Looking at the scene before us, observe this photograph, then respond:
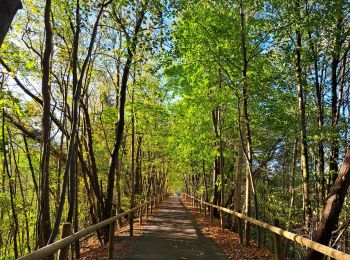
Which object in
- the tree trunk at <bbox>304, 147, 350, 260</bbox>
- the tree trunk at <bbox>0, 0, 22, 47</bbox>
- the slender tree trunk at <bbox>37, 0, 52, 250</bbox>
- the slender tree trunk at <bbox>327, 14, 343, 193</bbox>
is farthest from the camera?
the slender tree trunk at <bbox>327, 14, 343, 193</bbox>

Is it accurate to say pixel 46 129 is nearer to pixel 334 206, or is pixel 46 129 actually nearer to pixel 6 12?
pixel 6 12

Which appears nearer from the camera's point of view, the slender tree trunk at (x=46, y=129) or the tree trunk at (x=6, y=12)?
the tree trunk at (x=6, y=12)

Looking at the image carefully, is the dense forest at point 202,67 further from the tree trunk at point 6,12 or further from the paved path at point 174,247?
the tree trunk at point 6,12

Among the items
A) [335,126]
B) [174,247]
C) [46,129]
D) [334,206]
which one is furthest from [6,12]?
[335,126]

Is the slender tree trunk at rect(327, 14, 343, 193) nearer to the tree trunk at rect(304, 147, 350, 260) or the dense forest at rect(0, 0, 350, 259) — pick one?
the dense forest at rect(0, 0, 350, 259)

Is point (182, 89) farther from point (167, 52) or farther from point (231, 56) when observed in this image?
point (167, 52)

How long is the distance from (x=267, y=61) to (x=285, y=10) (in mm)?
1775

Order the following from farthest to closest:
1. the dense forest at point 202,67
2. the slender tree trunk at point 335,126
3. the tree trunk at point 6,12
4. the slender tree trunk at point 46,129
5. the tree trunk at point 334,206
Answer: the slender tree trunk at point 335,126 → the dense forest at point 202,67 → the slender tree trunk at point 46,129 → the tree trunk at point 334,206 → the tree trunk at point 6,12

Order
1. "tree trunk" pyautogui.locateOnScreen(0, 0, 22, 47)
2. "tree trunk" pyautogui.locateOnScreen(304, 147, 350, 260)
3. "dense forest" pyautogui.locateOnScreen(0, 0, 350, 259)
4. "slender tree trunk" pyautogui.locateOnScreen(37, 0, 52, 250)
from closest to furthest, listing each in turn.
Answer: "tree trunk" pyautogui.locateOnScreen(0, 0, 22, 47)
"tree trunk" pyautogui.locateOnScreen(304, 147, 350, 260)
"slender tree trunk" pyautogui.locateOnScreen(37, 0, 52, 250)
"dense forest" pyautogui.locateOnScreen(0, 0, 350, 259)

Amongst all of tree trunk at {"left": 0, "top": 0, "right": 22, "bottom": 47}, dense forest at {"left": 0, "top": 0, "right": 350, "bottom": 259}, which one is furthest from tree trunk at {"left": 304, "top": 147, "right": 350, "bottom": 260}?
tree trunk at {"left": 0, "top": 0, "right": 22, "bottom": 47}

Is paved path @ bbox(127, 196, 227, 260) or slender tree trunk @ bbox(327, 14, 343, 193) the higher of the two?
slender tree trunk @ bbox(327, 14, 343, 193)

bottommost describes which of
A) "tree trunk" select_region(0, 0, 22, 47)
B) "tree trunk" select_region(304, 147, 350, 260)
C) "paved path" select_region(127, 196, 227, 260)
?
"paved path" select_region(127, 196, 227, 260)

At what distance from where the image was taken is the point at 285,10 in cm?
1127

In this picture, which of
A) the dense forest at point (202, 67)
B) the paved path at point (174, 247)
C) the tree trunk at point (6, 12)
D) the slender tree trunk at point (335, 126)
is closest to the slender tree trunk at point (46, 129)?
the dense forest at point (202, 67)
